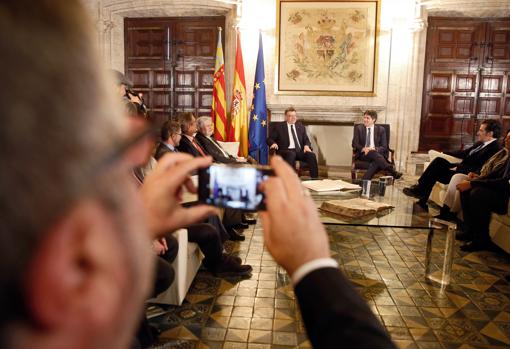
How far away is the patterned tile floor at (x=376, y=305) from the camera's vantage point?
6.75ft

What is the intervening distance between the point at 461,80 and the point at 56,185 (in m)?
8.00

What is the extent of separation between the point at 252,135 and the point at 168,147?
11.9ft

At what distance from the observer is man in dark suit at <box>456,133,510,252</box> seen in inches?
135

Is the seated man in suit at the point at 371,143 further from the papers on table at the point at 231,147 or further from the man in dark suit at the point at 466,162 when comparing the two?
the papers on table at the point at 231,147

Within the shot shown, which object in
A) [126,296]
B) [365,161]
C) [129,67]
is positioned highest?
[129,67]

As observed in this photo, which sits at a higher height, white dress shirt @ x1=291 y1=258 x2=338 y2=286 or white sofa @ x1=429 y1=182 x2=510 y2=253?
white dress shirt @ x1=291 y1=258 x2=338 y2=286

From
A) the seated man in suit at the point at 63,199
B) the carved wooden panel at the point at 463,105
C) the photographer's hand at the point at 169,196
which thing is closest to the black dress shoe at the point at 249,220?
the photographer's hand at the point at 169,196

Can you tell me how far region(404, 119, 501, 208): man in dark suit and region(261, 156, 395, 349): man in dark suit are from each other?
4.08 metres

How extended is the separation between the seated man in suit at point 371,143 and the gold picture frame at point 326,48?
105 centimetres

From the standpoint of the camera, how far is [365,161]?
5.90 m

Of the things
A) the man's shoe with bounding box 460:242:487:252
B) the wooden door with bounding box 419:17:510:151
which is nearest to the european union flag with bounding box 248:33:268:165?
the wooden door with bounding box 419:17:510:151

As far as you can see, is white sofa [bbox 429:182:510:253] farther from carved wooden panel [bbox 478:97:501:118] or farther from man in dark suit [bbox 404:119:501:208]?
carved wooden panel [bbox 478:97:501:118]

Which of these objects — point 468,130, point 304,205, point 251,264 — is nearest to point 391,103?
point 468,130

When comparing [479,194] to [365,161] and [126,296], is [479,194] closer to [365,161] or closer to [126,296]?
[365,161]
